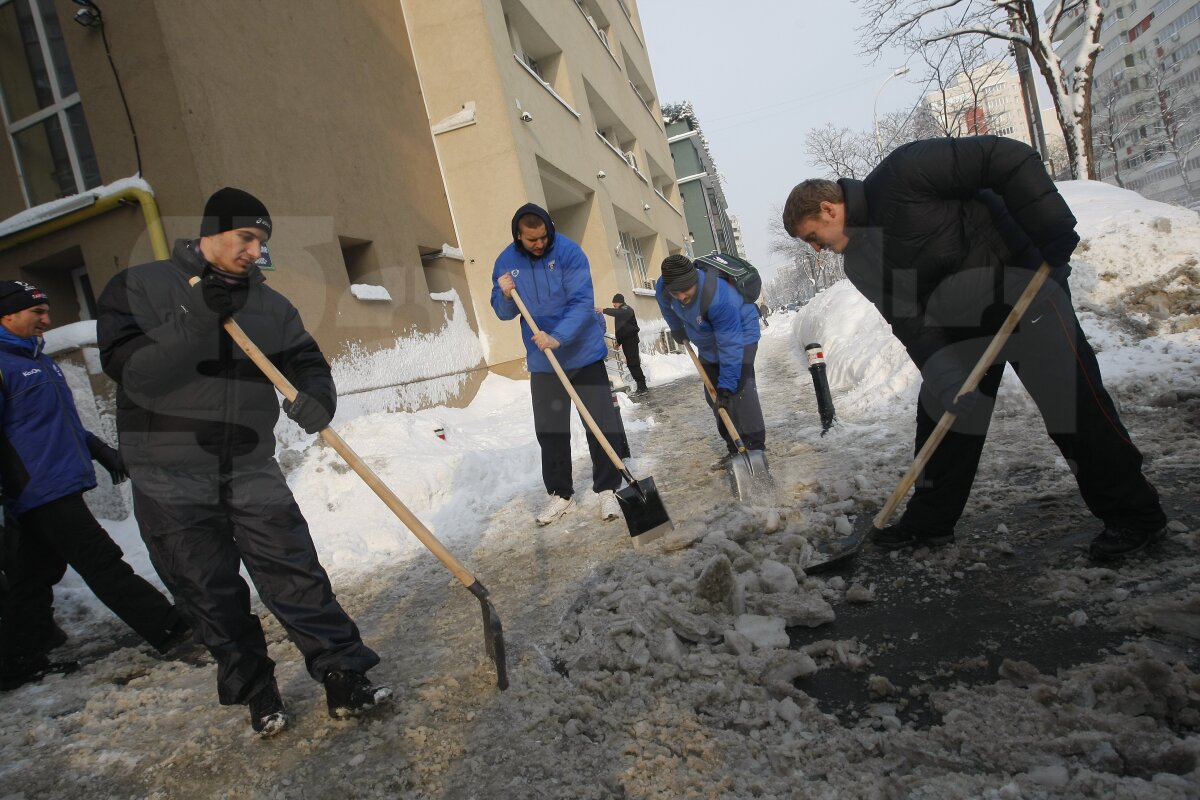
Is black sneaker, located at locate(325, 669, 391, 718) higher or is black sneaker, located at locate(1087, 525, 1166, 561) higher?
black sneaker, located at locate(325, 669, 391, 718)

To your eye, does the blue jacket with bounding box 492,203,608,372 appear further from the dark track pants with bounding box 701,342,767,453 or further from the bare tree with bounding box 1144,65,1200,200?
the bare tree with bounding box 1144,65,1200,200

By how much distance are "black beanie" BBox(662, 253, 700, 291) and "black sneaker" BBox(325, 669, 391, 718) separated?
129 inches

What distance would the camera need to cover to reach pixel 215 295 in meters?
2.29

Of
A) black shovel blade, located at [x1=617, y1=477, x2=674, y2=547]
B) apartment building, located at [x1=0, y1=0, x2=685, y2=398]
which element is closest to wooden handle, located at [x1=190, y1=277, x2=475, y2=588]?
black shovel blade, located at [x1=617, y1=477, x2=674, y2=547]

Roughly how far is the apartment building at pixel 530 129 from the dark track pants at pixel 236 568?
8050 millimetres

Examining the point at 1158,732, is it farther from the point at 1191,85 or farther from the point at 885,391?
the point at 1191,85

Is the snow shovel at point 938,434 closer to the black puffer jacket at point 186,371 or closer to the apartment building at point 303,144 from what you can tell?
the black puffer jacket at point 186,371

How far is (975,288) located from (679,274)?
231cm

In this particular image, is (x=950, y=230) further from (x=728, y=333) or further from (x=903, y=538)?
(x=728, y=333)

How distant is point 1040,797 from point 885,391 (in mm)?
5147

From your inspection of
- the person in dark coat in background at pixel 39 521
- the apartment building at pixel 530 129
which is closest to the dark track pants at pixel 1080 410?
the person in dark coat in background at pixel 39 521

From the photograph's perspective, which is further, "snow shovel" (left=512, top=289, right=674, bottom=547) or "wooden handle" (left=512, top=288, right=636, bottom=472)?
"wooden handle" (left=512, top=288, right=636, bottom=472)

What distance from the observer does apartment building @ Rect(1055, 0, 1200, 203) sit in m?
51.7

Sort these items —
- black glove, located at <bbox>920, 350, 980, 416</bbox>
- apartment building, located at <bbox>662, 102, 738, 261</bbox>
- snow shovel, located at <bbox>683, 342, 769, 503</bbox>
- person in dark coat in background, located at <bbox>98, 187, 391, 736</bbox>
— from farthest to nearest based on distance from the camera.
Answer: apartment building, located at <bbox>662, 102, 738, 261</bbox>
snow shovel, located at <bbox>683, 342, 769, 503</bbox>
black glove, located at <bbox>920, 350, 980, 416</bbox>
person in dark coat in background, located at <bbox>98, 187, 391, 736</bbox>
